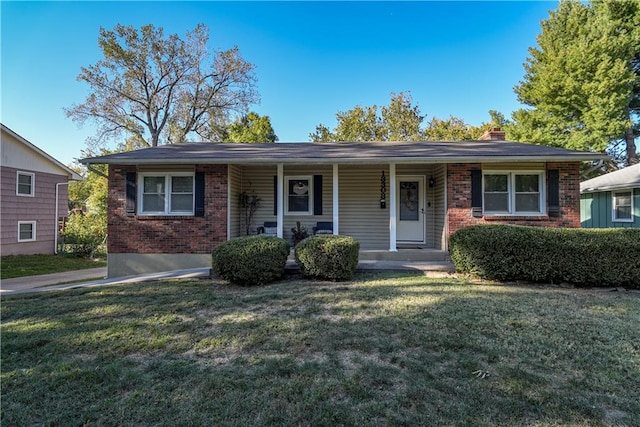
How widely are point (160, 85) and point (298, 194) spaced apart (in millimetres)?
17846

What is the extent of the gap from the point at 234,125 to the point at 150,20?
902cm

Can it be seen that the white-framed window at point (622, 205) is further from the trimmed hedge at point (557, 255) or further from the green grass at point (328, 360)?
the green grass at point (328, 360)

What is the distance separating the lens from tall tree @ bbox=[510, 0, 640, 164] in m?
16.0

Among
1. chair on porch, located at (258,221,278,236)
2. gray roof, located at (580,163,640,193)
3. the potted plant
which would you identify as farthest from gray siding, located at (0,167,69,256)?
gray roof, located at (580,163,640,193)

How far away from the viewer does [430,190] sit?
9.53m

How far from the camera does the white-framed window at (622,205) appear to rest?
12148 millimetres

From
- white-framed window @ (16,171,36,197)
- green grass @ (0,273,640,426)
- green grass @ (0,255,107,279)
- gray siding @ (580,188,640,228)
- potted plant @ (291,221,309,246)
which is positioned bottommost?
green grass @ (0,255,107,279)

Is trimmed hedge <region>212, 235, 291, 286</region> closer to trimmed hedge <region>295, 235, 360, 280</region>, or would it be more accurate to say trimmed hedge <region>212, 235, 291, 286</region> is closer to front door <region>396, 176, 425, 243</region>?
trimmed hedge <region>295, 235, 360, 280</region>

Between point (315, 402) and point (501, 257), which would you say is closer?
point (315, 402)

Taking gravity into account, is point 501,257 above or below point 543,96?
below

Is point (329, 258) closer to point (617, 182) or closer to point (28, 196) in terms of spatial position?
point (617, 182)

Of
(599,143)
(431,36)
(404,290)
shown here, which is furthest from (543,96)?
(404,290)

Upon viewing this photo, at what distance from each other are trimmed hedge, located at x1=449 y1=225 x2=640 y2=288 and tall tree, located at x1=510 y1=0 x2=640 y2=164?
46.9 ft

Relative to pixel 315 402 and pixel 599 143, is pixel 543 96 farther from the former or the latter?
pixel 315 402
